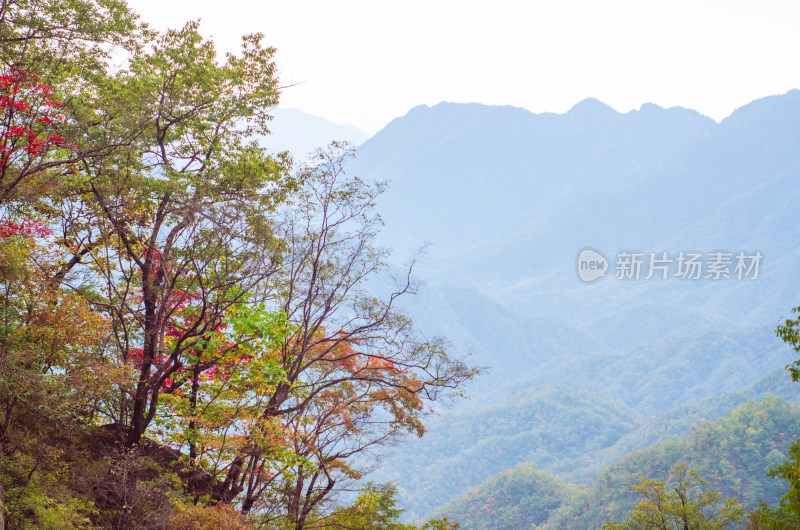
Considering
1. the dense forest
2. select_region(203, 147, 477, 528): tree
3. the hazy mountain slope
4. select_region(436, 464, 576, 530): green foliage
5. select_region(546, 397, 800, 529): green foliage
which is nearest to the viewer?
the dense forest

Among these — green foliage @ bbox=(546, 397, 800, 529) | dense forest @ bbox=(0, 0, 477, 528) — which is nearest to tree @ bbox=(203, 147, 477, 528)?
dense forest @ bbox=(0, 0, 477, 528)

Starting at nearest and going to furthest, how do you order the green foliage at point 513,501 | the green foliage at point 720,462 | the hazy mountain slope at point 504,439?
the green foliage at point 720,462
the green foliage at point 513,501
the hazy mountain slope at point 504,439

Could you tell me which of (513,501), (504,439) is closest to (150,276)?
(513,501)

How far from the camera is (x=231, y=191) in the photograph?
11.0 meters

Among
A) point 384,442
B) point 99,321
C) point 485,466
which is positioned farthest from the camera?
point 485,466

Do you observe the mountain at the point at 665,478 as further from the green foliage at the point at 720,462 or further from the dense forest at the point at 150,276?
the dense forest at the point at 150,276

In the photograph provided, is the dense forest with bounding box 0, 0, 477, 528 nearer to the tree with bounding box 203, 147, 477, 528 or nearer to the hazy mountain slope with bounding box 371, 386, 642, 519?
the tree with bounding box 203, 147, 477, 528

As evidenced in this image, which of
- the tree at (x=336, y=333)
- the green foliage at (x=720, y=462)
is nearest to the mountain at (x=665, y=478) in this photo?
the green foliage at (x=720, y=462)

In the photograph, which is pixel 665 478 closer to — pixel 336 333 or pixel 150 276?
pixel 336 333

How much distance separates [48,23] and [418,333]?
9751 mm

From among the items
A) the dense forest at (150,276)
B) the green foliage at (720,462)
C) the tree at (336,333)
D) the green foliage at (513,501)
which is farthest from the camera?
the green foliage at (513,501)

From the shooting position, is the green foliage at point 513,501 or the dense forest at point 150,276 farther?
the green foliage at point 513,501

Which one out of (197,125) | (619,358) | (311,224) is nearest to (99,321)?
(197,125)

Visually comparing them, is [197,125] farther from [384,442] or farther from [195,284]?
[384,442]
